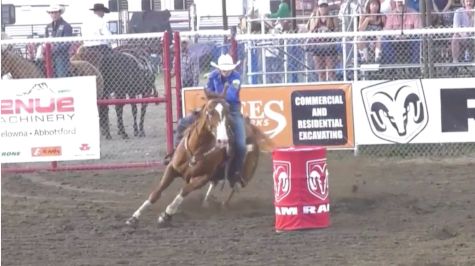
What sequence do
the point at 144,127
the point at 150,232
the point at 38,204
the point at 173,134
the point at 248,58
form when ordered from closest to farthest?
the point at 150,232 → the point at 38,204 → the point at 173,134 → the point at 248,58 → the point at 144,127

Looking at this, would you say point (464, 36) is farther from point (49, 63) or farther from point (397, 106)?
point (49, 63)

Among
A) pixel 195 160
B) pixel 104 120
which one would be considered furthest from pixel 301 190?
pixel 104 120

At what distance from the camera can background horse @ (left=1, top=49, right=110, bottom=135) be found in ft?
56.3

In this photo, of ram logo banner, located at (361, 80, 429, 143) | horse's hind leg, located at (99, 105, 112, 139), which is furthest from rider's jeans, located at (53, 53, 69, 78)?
ram logo banner, located at (361, 80, 429, 143)

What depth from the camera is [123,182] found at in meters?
15.7

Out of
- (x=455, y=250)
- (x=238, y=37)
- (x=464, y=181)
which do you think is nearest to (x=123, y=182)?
(x=238, y=37)

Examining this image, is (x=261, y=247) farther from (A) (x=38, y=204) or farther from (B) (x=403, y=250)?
(A) (x=38, y=204)

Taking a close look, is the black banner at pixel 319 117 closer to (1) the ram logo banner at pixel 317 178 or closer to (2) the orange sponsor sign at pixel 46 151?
(2) the orange sponsor sign at pixel 46 151

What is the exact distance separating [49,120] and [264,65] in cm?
360

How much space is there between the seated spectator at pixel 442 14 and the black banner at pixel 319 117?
3122 millimetres

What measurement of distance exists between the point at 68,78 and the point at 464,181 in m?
5.57

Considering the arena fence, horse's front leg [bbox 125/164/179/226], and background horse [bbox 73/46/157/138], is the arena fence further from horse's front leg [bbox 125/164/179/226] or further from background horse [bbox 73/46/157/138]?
horse's front leg [bbox 125/164/179/226]

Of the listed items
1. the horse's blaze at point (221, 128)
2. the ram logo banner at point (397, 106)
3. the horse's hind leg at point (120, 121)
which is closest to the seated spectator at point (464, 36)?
the ram logo banner at point (397, 106)

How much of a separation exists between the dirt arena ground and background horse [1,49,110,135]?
5.18ft
